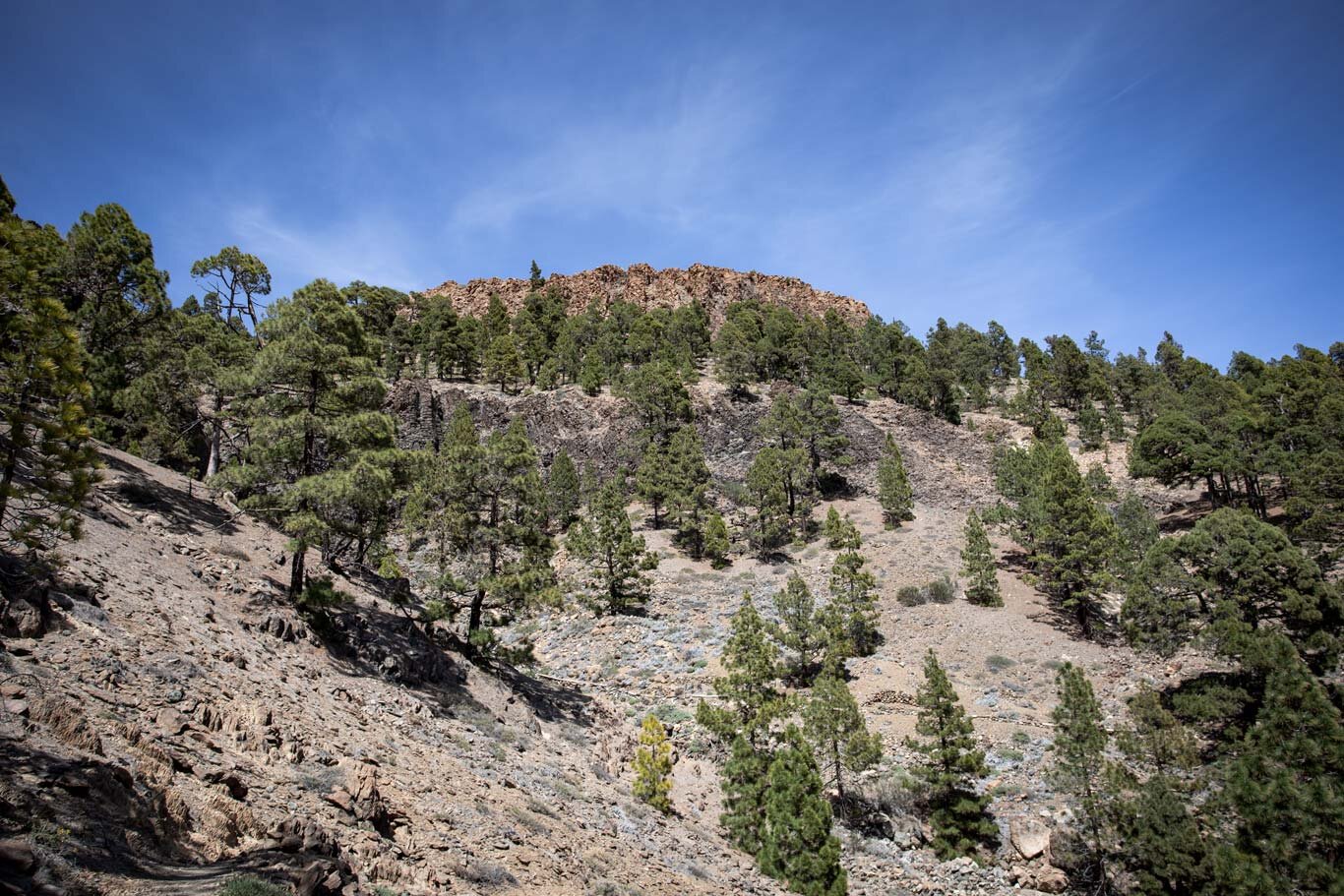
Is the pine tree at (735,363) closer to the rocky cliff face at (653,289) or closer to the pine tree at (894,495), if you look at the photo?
the pine tree at (894,495)

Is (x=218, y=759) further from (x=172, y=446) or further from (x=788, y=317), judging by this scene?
(x=788, y=317)

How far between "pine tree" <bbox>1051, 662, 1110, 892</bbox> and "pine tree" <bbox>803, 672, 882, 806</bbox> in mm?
6410

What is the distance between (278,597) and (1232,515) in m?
40.3

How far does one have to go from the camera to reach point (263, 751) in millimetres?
11219

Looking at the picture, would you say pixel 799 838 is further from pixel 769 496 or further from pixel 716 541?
pixel 769 496

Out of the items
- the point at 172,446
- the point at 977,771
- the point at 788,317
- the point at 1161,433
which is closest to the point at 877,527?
the point at 1161,433

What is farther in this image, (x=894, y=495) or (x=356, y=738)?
(x=894, y=495)

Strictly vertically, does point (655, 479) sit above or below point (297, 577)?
above

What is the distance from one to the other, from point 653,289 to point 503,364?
231 feet

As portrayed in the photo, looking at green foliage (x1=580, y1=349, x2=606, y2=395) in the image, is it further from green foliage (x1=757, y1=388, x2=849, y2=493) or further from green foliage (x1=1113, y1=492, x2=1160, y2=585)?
green foliage (x1=1113, y1=492, x2=1160, y2=585)

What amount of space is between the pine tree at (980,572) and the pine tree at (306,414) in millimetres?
36971

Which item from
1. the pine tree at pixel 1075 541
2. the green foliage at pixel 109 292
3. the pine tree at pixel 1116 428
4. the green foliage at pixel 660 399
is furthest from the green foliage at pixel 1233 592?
the pine tree at pixel 1116 428

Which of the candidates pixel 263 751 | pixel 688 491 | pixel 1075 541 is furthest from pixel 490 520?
pixel 1075 541

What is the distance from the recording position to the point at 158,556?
17.2 metres
